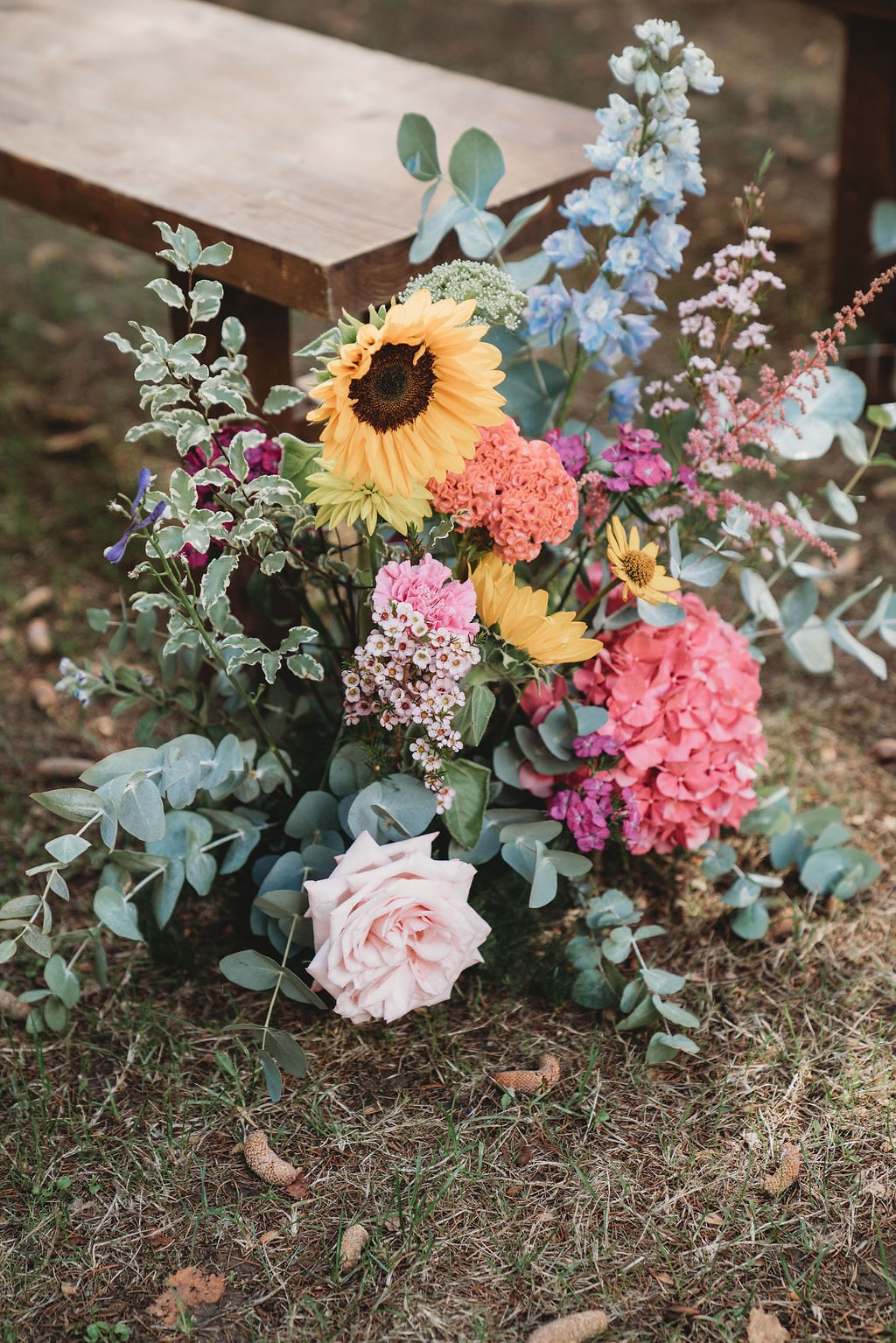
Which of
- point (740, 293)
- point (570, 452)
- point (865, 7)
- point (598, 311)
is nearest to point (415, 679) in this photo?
point (570, 452)

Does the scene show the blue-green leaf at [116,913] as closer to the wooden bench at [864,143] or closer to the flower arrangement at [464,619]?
the flower arrangement at [464,619]

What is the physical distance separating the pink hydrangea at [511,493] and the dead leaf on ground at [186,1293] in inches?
32.1

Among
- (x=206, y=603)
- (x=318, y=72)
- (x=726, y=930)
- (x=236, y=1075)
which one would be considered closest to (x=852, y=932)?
(x=726, y=930)

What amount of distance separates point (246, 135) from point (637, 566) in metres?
1.14

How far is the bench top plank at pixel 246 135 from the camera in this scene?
1.67 metres

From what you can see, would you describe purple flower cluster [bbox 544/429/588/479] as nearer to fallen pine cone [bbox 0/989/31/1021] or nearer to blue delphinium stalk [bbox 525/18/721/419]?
blue delphinium stalk [bbox 525/18/721/419]

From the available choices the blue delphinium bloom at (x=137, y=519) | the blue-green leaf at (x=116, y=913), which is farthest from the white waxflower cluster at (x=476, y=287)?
the blue-green leaf at (x=116, y=913)

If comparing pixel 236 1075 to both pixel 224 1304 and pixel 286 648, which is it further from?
pixel 286 648

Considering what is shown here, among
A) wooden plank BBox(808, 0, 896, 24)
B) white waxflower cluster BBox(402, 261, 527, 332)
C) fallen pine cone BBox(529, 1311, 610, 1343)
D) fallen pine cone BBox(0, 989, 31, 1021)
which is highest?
wooden plank BBox(808, 0, 896, 24)

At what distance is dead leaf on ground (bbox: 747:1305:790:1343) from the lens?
121cm

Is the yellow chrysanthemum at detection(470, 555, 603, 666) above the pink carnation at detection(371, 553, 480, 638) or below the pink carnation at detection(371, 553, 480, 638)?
below

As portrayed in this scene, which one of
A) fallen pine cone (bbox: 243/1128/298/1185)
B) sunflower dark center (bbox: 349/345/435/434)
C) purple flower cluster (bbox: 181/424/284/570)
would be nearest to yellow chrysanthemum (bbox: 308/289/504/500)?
sunflower dark center (bbox: 349/345/435/434)

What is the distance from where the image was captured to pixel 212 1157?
1.39 metres

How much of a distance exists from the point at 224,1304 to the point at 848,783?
1.19 meters
